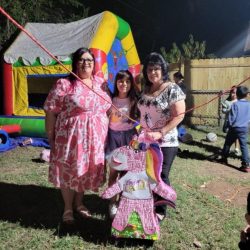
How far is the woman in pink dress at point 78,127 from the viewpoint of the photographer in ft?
11.7

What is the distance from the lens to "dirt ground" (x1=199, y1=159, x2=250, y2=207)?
4.81 metres

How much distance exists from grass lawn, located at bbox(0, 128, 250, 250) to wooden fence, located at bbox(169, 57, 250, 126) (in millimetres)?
5292

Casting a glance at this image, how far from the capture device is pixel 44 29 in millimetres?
10023

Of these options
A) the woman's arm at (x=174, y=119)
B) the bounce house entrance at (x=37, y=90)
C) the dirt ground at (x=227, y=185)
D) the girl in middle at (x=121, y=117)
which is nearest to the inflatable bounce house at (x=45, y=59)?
the bounce house entrance at (x=37, y=90)

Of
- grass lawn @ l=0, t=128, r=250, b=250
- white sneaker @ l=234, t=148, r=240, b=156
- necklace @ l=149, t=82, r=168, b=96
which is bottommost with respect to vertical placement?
grass lawn @ l=0, t=128, r=250, b=250

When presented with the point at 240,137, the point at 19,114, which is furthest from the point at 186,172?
the point at 19,114

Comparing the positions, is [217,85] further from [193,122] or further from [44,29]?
[44,29]

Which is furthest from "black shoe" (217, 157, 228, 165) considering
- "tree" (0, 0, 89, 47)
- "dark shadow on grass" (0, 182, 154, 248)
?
"tree" (0, 0, 89, 47)

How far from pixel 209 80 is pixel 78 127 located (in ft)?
29.1

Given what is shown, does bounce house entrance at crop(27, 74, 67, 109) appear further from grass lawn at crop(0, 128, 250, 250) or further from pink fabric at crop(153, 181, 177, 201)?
pink fabric at crop(153, 181, 177, 201)

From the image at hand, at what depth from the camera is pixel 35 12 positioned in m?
13.9

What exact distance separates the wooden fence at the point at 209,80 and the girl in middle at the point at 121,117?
7.80 meters

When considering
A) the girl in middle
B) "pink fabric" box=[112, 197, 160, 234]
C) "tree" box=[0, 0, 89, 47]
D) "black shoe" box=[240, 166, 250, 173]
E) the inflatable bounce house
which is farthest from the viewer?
"tree" box=[0, 0, 89, 47]

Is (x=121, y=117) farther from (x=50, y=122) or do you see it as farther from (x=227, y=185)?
(x=227, y=185)
